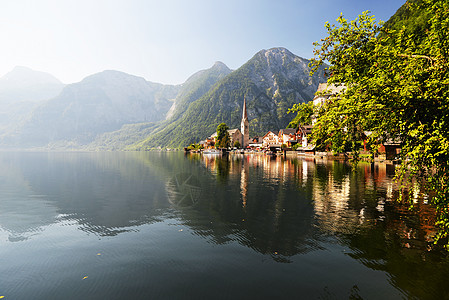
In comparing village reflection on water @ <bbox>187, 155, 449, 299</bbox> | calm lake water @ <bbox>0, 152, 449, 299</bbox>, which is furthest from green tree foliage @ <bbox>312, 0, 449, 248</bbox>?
calm lake water @ <bbox>0, 152, 449, 299</bbox>

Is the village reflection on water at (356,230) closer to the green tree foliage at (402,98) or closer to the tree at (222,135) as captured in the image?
the green tree foliage at (402,98)

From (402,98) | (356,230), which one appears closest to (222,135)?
(356,230)

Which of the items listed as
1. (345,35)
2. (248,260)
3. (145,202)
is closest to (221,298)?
(248,260)

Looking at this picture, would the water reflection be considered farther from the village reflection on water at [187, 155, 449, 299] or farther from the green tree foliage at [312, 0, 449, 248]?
the green tree foliage at [312, 0, 449, 248]

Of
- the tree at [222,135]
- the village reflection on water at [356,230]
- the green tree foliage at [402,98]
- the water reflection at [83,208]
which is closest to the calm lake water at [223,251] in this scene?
the village reflection on water at [356,230]

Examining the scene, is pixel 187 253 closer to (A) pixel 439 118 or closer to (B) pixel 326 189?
(A) pixel 439 118

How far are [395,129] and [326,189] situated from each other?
73.2ft

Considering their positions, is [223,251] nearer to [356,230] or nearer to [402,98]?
[356,230]

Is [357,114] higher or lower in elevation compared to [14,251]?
higher

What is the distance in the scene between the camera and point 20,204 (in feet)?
80.4

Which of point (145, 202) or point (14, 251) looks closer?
point (14, 251)

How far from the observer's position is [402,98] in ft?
25.4

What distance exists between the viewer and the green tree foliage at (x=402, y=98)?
292 inches

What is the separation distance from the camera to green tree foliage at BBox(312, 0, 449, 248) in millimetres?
7429
